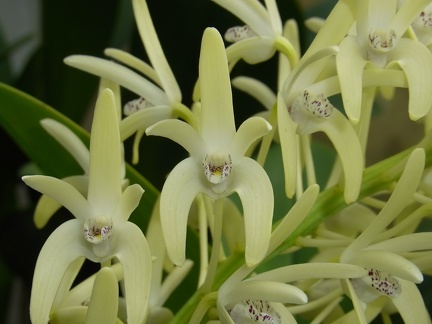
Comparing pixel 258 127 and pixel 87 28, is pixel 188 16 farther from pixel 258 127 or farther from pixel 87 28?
pixel 258 127

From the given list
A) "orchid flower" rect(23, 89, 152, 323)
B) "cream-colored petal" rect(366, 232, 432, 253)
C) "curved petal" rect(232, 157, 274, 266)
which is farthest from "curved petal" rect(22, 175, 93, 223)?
"cream-colored petal" rect(366, 232, 432, 253)

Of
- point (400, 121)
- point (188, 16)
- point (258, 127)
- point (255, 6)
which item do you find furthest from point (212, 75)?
point (400, 121)

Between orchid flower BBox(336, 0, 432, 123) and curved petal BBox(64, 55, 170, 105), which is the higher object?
curved petal BBox(64, 55, 170, 105)

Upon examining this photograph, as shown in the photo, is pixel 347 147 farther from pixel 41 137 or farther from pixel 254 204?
pixel 41 137

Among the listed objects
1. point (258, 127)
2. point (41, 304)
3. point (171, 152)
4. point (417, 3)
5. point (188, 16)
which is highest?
point (188, 16)

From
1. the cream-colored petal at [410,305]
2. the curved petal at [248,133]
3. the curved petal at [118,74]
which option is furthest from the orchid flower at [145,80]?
the cream-colored petal at [410,305]

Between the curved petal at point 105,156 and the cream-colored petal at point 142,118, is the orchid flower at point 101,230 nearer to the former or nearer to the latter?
the curved petal at point 105,156

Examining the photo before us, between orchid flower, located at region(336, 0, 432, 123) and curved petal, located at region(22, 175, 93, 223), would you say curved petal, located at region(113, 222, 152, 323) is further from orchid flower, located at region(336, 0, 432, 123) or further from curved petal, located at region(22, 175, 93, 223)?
orchid flower, located at region(336, 0, 432, 123)

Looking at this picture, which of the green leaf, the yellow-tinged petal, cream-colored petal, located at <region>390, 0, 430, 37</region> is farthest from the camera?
the green leaf

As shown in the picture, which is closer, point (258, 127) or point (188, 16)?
point (258, 127)
